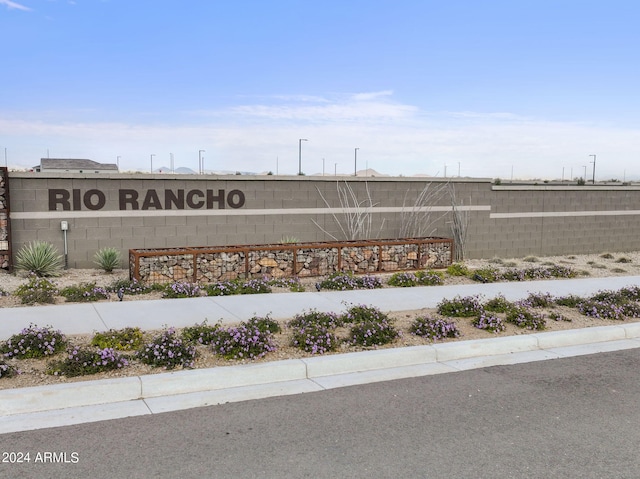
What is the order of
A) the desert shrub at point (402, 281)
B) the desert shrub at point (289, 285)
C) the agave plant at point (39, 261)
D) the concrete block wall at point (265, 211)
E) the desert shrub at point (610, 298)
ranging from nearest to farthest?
1. the desert shrub at point (610, 298)
2. the desert shrub at point (289, 285)
3. the desert shrub at point (402, 281)
4. the agave plant at point (39, 261)
5. the concrete block wall at point (265, 211)

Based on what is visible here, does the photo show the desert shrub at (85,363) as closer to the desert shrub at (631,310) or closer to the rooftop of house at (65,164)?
the desert shrub at (631,310)

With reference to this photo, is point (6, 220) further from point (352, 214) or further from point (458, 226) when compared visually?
point (458, 226)

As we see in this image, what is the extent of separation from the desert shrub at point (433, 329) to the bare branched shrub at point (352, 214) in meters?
9.61

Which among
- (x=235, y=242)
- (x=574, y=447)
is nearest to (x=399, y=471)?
(x=574, y=447)

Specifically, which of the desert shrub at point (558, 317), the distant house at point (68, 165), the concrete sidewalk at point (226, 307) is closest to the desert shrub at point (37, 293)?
the concrete sidewalk at point (226, 307)

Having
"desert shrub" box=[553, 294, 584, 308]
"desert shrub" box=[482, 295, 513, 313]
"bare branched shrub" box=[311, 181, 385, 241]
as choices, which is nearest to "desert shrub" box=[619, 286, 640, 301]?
"desert shrub" box=[553, 294, 584, 308]

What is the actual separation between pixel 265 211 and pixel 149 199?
3.28m

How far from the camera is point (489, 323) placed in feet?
32.0

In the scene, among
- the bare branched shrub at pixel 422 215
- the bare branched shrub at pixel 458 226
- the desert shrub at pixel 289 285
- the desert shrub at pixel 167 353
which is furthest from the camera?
→ the bare branched shrub at pixel 458 226

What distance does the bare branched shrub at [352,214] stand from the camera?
62.4ft

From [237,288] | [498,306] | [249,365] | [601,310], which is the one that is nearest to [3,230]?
[237,288]

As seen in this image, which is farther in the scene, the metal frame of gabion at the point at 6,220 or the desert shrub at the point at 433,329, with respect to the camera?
the metal frame of gabion at the point at 6,220

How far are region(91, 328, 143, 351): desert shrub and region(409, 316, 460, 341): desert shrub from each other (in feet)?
12.9

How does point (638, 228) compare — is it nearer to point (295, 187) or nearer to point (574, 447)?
point (295, 187)
